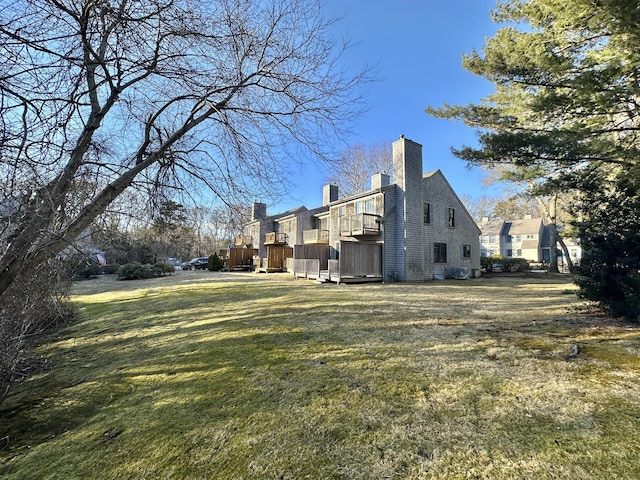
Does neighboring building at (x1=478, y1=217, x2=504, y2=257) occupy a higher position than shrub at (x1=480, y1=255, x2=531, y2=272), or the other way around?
neighboring building at (x1=478, y1=217, x2=504, y2=257)

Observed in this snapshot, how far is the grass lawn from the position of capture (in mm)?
2307

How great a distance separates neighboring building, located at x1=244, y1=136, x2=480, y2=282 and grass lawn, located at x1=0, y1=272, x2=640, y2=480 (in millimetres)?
10062

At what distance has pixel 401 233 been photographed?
16.8 m

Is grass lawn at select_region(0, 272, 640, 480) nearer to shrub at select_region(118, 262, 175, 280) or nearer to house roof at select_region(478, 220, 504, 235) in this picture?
shrub at select_region(118, 262, 175, 280)

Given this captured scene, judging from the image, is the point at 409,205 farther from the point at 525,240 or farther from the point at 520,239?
the point at 520,239

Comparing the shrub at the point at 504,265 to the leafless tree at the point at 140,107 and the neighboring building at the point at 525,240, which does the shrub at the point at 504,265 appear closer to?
the neighboring building at the point at 525,240

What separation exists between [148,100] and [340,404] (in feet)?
18.0

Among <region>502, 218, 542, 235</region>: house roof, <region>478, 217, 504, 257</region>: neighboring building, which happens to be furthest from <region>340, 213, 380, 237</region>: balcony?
<region>502, 218, 542, 235</region>: house roof

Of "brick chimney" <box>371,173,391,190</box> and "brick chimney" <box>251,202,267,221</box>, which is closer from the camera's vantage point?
"brick chimney" <box>251,202,267,221</box>

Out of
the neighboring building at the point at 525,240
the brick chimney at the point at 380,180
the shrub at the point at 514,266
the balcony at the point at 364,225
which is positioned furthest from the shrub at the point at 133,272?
the neighboring building at the point at 525,240

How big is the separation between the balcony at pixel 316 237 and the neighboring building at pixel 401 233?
1449 millimetres

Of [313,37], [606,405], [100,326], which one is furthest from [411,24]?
[100,326]

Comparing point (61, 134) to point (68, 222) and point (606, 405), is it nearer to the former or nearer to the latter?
point (68, 222)

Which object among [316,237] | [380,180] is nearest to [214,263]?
[316,237]
